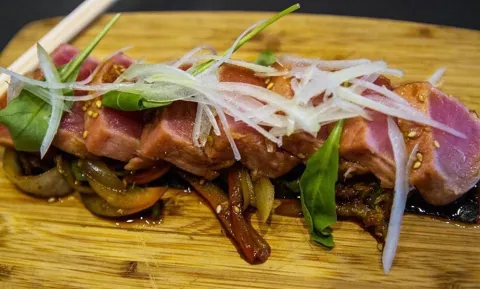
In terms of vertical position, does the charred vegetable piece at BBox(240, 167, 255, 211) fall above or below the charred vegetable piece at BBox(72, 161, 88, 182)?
below

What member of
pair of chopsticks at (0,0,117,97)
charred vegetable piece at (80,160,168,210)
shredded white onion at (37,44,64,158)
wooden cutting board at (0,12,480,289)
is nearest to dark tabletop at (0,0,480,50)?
pair of chopsticks at (0,0,117,97)

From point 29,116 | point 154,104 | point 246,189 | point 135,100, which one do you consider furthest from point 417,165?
point 29,116

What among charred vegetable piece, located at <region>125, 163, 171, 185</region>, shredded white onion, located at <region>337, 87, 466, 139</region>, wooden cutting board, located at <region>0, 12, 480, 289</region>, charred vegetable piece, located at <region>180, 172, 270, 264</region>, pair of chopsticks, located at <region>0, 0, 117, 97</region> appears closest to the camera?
shredded white onion, located at <region>337, 87, 466, 139</region>

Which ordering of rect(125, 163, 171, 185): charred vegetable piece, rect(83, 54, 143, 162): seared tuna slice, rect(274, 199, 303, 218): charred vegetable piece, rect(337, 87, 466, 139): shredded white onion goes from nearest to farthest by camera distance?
rect(337, 87, 466, 139): shredded white onion < rect(83, 54, 143, 162): seared tuna slice < rect(274, 199, 303, 218): charred vegetable piece < rect(125, 163, 171, 185): charred vegetable piece

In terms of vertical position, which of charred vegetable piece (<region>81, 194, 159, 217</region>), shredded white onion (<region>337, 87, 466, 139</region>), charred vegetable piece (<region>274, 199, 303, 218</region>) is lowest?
charred vegetable piece (<region>274, 199, 303, 218</region>)

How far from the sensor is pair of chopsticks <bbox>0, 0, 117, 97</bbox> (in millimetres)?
3846

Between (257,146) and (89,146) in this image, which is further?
(89,146)

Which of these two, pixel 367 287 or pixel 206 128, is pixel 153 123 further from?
pixel 367 287

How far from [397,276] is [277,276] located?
64 cm

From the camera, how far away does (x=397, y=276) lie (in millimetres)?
2865

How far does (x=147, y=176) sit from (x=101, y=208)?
13.6 inches

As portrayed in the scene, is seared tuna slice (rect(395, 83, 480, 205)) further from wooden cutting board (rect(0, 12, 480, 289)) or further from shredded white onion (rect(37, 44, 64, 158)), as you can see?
shredded white onion (rect(37, 44, 64, 158))

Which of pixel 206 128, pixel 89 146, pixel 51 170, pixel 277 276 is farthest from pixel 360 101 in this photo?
pixel 51 170

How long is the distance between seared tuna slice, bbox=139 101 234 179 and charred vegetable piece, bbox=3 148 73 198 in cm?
64
